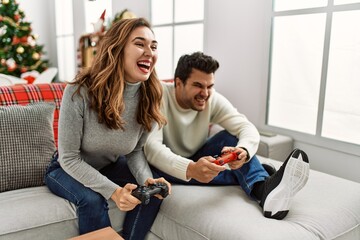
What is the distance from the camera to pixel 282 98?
2.39 m

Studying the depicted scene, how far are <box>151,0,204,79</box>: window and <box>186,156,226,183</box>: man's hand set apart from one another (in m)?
1.73

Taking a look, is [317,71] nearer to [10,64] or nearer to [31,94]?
[31,94]

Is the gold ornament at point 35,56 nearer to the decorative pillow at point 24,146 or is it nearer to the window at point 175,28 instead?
the window at point 175,28

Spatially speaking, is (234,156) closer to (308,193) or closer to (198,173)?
(198,173)

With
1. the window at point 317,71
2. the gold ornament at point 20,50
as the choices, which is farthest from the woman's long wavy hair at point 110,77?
the gold ornament at point 20,50

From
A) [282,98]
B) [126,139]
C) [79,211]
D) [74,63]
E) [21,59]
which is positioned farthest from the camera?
[74,63]

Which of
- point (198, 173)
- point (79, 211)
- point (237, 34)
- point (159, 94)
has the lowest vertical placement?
point (79, 211)

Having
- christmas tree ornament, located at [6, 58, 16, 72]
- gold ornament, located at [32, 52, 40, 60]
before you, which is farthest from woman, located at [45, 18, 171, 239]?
gold ornament, located at [32, 52, 40, 60]

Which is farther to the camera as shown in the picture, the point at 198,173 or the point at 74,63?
the point at 74,63

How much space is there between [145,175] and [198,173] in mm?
235

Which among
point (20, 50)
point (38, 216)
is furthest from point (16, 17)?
point (38, 216)

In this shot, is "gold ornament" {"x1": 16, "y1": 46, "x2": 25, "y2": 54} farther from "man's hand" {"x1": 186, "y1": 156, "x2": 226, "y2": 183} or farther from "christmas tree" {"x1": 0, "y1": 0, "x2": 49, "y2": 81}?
"man's hand" {"x1": 186, "y1": 156, "x2": 226, "y2": 183}

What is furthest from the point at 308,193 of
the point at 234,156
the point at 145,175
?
the point at 145,175

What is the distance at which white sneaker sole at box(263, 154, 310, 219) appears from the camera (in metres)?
1.34
